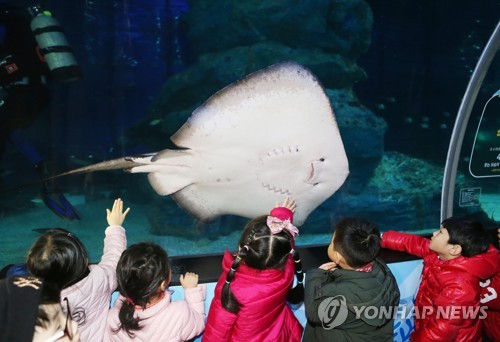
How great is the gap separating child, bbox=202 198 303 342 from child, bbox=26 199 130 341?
0.43 m

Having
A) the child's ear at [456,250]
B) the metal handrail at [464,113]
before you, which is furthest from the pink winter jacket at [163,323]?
the metal handrail at [464,113]

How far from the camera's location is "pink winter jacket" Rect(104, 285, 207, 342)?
1357mm

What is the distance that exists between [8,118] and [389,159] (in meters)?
3.27

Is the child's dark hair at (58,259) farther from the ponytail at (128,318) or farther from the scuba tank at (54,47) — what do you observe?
the scuba tank at (54,47)

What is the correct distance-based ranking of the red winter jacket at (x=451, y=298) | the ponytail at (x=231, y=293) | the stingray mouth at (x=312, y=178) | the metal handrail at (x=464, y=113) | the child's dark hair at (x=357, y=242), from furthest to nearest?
1. the metal handrail at (x=464, y=113)
2. the stingray mouth at (x=312, y=178)
3. the red winter jacket at (x=451, y=298)
4. the child's dark hair at (x=357, y=242)
5. the ponytail at (x=231, y=293)

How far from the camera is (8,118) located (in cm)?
243

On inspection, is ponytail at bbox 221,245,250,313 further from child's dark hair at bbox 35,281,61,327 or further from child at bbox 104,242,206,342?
child's dark hair at bbox 35,281,61,327

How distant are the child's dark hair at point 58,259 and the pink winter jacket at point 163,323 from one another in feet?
0.80

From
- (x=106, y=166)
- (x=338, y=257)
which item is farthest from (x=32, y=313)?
(x=106, y=166)

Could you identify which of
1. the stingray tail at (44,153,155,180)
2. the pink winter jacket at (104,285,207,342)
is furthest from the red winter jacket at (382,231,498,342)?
the stingray tail at (44,153,155,180)

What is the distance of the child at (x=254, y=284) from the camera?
4.57 feet

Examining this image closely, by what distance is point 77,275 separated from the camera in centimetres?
135

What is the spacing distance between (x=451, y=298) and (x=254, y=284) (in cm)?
91

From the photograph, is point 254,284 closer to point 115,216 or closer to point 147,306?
point 147,306
